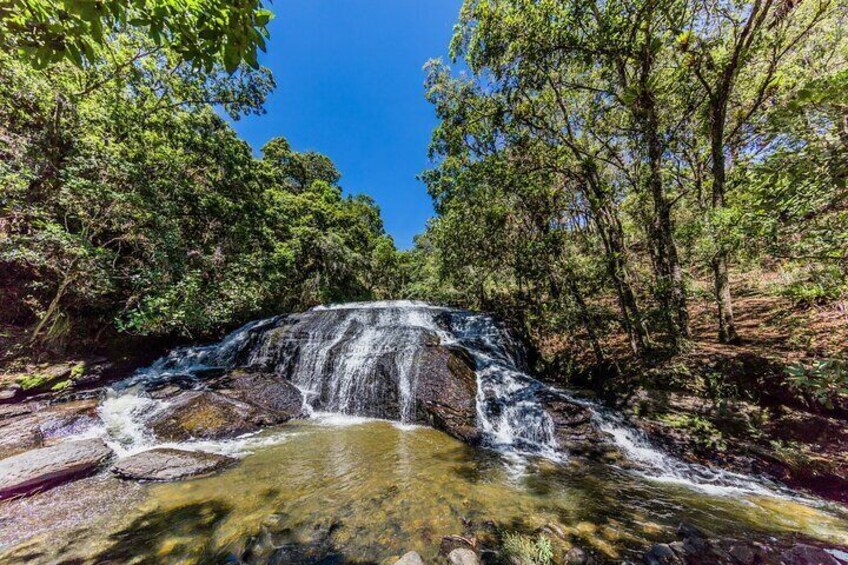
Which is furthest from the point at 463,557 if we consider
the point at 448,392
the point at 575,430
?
the point at 448,392

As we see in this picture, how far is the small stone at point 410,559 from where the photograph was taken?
292cm

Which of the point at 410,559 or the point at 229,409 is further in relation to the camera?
the point at 229,409

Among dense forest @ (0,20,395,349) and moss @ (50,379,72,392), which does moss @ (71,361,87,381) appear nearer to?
moss @ (50,379,72,392)

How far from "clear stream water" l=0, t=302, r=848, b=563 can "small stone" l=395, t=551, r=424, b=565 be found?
0.25 meters

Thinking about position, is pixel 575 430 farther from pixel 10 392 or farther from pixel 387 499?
Answer: pixel 10 392

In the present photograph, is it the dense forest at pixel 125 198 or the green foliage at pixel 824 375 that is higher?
the dense forest at pixel 125 198

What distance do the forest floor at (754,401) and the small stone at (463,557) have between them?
14.0ft

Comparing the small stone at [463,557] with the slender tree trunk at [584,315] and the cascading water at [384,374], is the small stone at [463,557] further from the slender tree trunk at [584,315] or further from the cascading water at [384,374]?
the slender tree trunk at [584,315]

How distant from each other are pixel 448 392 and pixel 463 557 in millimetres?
5226

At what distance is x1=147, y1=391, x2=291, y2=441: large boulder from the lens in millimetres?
6801

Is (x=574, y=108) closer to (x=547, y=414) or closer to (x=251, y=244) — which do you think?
(x=547, y=414)

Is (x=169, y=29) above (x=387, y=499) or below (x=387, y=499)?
above

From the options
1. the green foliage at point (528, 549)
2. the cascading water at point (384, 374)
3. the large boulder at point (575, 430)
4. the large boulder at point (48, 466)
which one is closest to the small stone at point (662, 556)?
the green foliage at point (528, 549)

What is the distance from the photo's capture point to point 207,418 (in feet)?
23.4
